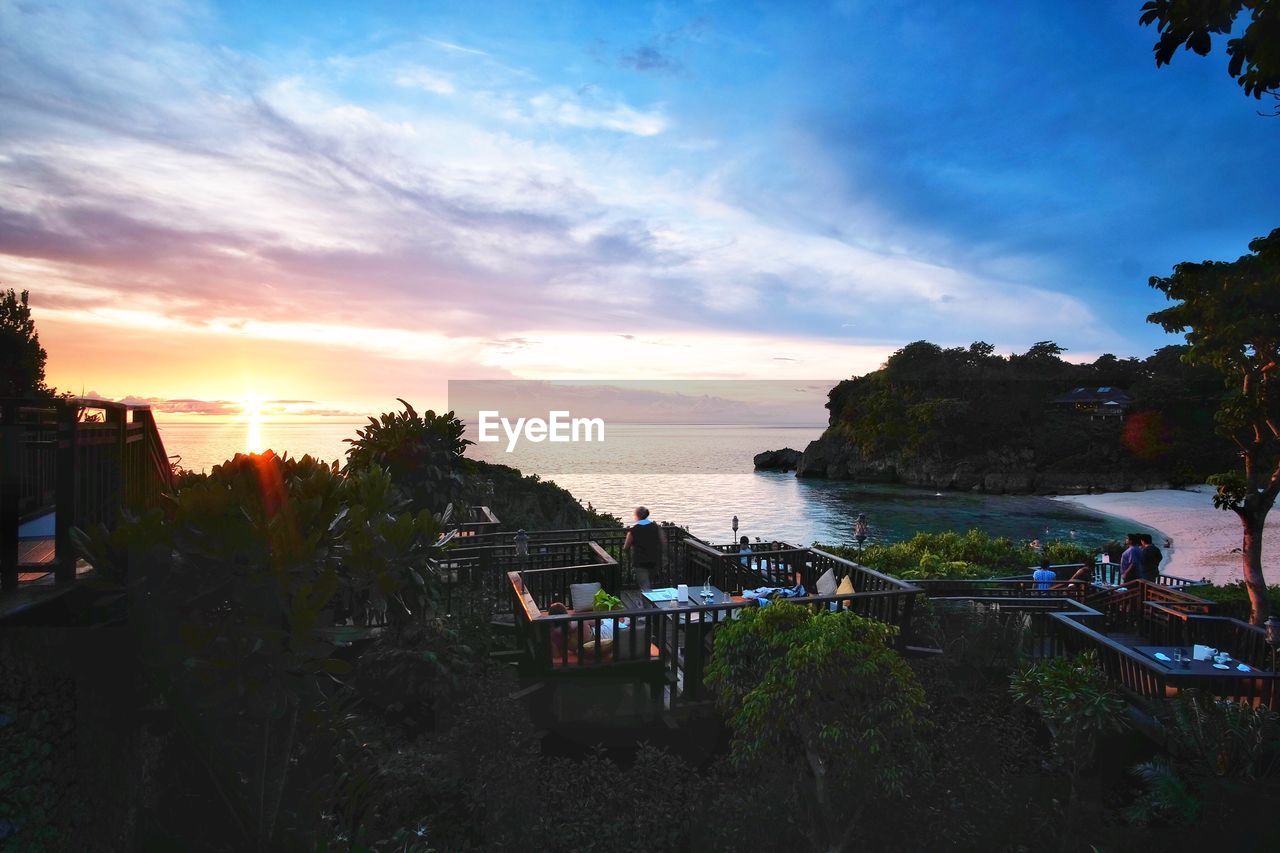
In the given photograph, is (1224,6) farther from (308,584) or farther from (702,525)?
(702,525)

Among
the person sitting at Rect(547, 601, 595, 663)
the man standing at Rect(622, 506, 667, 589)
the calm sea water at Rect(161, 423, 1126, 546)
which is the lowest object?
the calm sea water at Rect(161, 423, 1126, 546)

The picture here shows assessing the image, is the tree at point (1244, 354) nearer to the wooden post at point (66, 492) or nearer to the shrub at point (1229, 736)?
the shrub at point (1229, 736)

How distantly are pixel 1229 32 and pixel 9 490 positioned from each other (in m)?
9.48

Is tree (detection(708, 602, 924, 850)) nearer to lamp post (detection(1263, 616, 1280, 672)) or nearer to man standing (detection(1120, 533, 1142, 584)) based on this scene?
lamp post (detection(1263, 616, 1280, 672))

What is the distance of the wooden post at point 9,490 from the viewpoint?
4246 mm

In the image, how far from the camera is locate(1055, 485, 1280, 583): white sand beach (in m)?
27.6

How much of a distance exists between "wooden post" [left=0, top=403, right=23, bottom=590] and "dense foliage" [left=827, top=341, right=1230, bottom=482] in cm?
8947

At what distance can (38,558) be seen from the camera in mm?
5180

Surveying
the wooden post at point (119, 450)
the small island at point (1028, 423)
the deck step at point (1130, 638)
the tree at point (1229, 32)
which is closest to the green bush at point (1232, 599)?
the deck step at point (1130, 638)

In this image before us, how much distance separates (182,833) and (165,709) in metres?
1.07

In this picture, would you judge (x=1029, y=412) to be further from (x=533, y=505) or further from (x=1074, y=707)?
(x=1074, y=707)

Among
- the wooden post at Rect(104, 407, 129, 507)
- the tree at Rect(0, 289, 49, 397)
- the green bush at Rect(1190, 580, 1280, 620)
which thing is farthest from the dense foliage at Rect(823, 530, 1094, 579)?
the tree at Rect(0, 289, 49, 397)

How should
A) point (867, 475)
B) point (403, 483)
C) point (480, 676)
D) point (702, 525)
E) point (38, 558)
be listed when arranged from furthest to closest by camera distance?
point (867, 475)
point (702, 525)
point (403, 483)
point (480, 676)
point (38, 558)

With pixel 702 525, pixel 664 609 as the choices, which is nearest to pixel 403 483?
pixel 664 609
